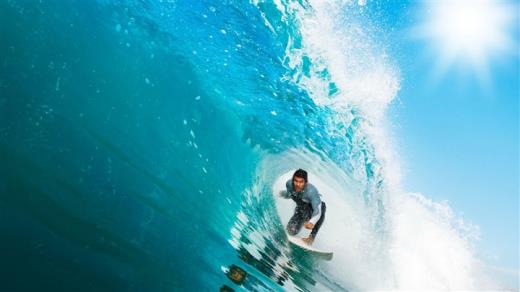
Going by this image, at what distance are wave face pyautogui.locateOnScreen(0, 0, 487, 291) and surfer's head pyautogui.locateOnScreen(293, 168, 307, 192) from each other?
1062 mm

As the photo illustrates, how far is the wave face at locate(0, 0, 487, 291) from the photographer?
4379mm

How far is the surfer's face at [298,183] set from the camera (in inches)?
271

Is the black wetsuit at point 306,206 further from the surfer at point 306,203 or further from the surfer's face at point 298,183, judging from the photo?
the surfer's face at point 298,183

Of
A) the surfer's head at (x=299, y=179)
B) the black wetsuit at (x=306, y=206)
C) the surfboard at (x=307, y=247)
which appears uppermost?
the surfer's head at (x=299, y=179)

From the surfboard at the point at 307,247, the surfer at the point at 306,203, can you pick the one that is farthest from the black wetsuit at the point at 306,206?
the surfboard at the point at 307,247

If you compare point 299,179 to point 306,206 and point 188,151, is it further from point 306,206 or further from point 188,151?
point 188,151

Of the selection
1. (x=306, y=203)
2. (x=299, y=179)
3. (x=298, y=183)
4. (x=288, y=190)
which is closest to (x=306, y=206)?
(x=306, y=203)

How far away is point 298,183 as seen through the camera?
696cm

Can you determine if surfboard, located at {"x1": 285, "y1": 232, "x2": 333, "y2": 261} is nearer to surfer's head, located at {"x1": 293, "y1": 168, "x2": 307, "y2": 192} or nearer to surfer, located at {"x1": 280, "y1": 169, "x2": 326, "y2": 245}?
surfer, located at {"x1": 280, "y1": 169, "x2": 326, "y2": 245}

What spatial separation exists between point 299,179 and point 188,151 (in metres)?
2.05

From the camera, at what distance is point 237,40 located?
8383mm

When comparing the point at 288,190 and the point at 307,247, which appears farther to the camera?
the point at 288,190

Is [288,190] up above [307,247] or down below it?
above

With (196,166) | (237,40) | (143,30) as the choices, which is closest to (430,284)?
(196,166)
